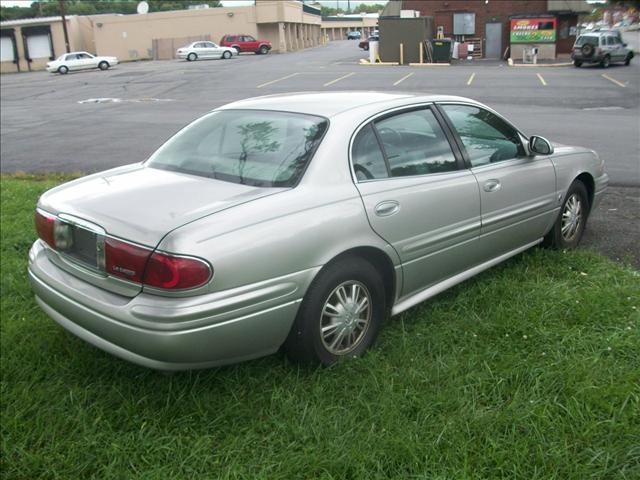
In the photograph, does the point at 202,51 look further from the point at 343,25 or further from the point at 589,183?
the point at 589,183

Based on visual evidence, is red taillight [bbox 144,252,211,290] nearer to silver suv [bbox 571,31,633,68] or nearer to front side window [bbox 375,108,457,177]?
front side window [bbox 375,108,457,177]

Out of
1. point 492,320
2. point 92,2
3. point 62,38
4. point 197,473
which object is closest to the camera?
point 197,473

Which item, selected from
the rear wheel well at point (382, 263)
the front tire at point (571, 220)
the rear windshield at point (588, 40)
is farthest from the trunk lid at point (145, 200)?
the rear windshield at point (588, 40)

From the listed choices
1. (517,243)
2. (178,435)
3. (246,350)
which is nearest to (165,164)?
(246,350)

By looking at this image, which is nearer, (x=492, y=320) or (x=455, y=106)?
(x=492, y=320)

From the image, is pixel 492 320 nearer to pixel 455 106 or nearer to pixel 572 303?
pixel 572 303

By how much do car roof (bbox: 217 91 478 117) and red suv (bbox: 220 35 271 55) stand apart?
161 feet

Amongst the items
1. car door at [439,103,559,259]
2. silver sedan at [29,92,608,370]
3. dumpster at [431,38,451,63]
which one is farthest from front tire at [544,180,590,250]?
dumpster at [431,38,451,63]

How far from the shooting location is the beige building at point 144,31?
56594 millimetres

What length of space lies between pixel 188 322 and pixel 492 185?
2.36 m

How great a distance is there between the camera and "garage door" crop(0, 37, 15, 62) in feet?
187

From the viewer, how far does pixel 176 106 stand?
20.0 meters

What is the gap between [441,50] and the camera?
36688 mm

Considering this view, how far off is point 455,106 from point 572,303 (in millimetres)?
1518
